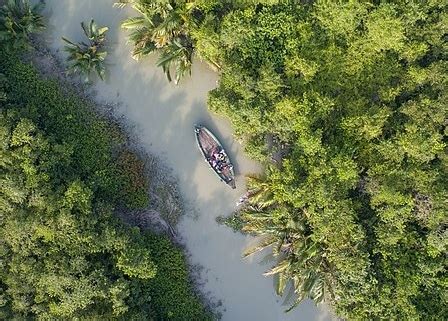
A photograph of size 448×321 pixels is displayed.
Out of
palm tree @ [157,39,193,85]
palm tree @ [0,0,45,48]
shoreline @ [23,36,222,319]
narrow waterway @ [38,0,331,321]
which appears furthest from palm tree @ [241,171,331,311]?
palm tree @ [0,0,45,48]

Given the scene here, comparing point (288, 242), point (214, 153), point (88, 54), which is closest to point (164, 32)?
point (88, 54)

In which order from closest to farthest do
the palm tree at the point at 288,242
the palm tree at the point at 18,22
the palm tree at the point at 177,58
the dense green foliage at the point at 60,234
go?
the dense green foliage at the point at 60,234 < the palm tree at the point at 288,242 < the palm tree at the point at 18,22 < the palm tree at the point at 177,58

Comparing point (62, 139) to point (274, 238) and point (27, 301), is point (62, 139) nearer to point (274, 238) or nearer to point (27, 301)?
point (27, 301)

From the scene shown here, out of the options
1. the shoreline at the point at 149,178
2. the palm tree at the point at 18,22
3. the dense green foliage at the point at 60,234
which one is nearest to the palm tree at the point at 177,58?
the shoreline at the point at 149,178

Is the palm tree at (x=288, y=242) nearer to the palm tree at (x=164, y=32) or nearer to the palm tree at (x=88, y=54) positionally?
the palm tree at (x=164, y=32)

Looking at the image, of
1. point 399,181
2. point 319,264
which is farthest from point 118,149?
point 399,181
